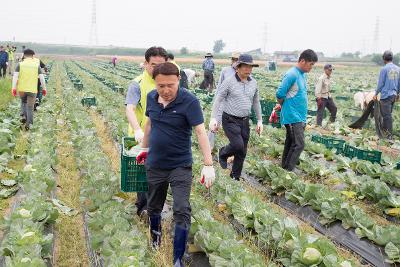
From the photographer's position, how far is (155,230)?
4.27 meters

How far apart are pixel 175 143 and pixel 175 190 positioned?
1.31 ft

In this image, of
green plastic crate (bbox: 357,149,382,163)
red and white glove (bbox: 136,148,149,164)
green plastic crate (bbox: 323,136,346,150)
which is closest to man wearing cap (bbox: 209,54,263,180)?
red and white glove (bbox: 136,148,149,164)

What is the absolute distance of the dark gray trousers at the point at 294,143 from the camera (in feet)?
20.6

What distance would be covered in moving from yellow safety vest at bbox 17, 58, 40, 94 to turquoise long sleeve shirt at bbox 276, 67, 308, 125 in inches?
206

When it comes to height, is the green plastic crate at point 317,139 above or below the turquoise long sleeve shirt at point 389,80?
below

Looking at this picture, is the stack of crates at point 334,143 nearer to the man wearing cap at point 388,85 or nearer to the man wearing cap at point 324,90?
the man wearing cap at point 388,85

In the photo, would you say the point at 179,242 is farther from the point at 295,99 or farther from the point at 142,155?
the point at 295,99

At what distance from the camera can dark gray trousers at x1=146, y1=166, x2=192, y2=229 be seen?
3.76m

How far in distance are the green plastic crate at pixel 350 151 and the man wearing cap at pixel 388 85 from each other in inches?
76.1

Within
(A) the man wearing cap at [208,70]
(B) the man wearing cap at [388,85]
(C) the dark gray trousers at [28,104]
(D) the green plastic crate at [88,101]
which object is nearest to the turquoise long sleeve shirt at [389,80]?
(B) the man wearing cap at [388,85]

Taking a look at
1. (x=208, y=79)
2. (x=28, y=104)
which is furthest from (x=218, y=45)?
(x=28, y=104)

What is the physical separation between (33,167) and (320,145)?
4943mm

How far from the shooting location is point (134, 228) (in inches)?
171

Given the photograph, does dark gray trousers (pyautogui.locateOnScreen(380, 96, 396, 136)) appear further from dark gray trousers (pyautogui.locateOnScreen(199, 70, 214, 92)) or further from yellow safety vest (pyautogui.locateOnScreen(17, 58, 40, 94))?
dark gray trousers (pyautogui.locateOnScreen(199, 70, 214, 92))
